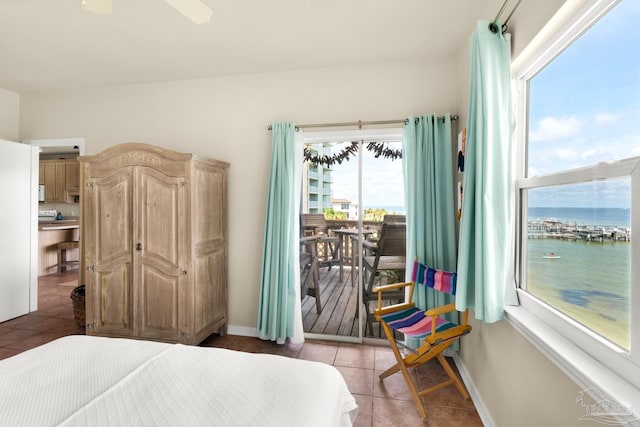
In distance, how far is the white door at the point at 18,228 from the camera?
3275 mm

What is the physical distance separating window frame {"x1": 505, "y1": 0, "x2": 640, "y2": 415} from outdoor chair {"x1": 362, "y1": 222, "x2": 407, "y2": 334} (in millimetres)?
1217

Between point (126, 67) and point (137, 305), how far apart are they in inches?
88.1

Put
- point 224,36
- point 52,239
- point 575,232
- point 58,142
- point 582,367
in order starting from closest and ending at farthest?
point 582,367
point 575,232
point 224,36
point 58,142
point 52,239

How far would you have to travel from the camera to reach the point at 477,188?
164 centimetres

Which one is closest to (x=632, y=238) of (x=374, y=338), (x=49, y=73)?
(x=374, y=338)

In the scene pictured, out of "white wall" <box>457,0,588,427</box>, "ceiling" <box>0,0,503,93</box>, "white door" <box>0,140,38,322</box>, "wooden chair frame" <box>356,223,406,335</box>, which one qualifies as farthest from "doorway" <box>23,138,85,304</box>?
"white wall" <box>457,0,588,427</box>

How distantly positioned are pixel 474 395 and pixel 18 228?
4.63 meters

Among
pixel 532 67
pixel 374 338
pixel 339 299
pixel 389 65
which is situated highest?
pixel 389 65

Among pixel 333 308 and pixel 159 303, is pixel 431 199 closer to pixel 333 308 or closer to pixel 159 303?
pixel 333 308

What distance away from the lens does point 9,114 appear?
3.66 meters

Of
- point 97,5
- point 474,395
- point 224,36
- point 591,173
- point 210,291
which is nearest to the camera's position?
point 591,173

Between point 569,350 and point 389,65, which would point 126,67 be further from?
point 569,350

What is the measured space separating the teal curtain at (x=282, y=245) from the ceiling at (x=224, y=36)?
2.35 feet

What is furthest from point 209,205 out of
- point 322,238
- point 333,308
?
point 333,308
